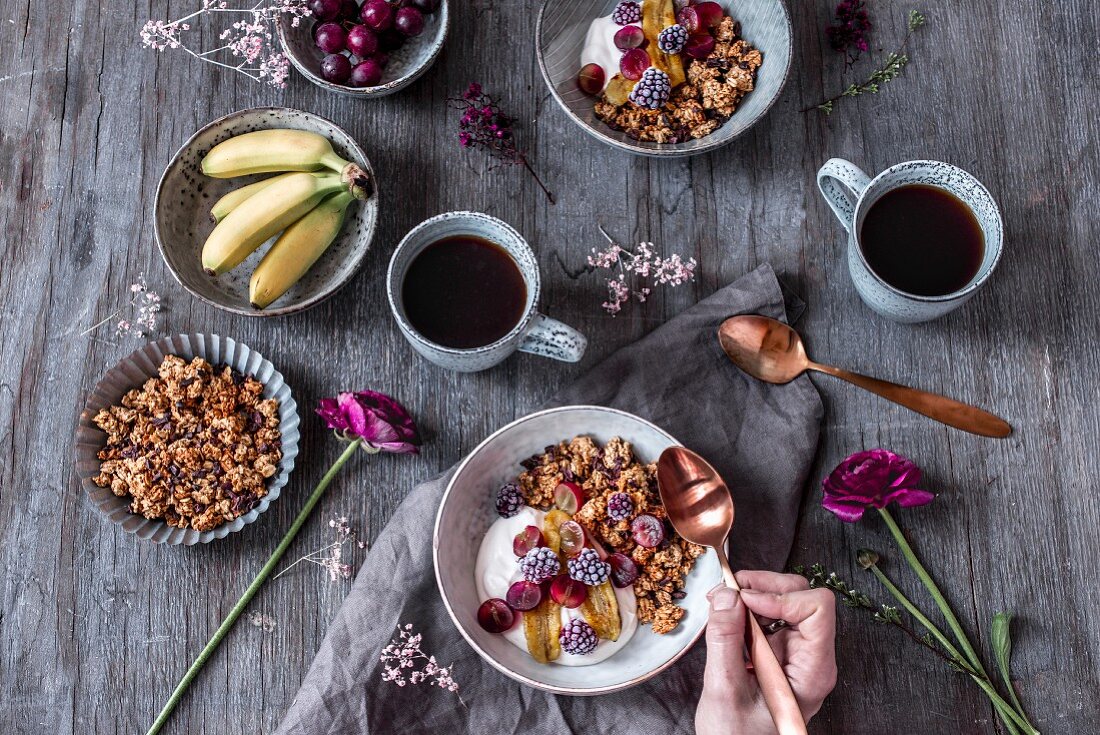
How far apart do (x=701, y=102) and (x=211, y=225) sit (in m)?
0.97

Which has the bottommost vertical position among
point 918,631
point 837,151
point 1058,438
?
point 918,631

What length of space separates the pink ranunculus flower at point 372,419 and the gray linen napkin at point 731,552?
109mm

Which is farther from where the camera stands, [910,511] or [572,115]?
[910,511]

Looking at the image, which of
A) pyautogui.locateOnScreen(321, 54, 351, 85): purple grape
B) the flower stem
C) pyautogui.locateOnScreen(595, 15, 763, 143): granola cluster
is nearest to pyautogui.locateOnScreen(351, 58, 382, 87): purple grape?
pyautogui.locateOnScreen(321, 54, 351, 85): purple grape

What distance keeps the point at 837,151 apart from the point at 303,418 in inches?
46.1

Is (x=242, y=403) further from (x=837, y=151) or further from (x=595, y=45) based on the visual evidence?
(x=837, y=151)

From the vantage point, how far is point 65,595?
1704 millimetres

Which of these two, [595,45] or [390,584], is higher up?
[595,45]

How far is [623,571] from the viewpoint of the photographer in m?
1.58

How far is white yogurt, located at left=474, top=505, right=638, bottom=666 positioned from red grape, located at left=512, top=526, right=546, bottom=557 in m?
0.03

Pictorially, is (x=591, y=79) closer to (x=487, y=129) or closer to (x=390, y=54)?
(x=487, y=129)

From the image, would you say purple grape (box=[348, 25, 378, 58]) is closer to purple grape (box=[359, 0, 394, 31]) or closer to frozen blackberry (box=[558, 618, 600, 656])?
purple grape (box=[359, 0, 394, 31])

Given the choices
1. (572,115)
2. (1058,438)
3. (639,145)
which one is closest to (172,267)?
(572,115)

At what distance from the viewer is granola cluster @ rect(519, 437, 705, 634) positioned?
1589 mm
